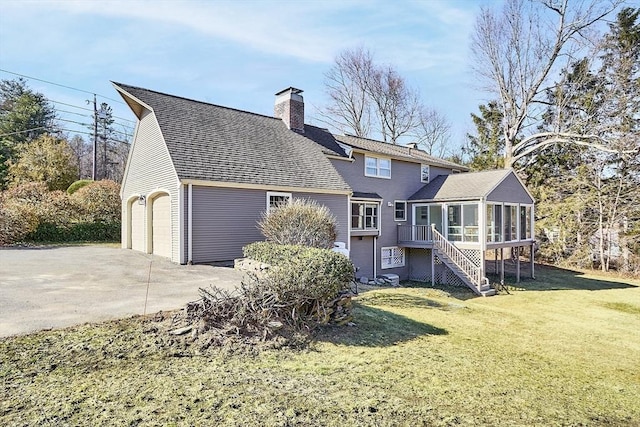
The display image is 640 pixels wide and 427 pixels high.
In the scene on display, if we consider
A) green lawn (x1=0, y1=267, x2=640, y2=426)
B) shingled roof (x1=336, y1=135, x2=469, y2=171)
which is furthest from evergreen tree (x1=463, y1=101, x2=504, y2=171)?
green lawn (x1=0, y1=267, x2=640, y2=426)

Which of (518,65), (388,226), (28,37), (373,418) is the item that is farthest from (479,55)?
(373,418)

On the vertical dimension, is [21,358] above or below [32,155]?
below

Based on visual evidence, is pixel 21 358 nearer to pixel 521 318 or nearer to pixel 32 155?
pixel 521 318

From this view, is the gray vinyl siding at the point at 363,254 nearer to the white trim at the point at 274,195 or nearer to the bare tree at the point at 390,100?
the white trim at the point at 274,195

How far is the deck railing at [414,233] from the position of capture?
59.7ft

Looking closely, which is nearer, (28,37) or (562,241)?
(28,37)

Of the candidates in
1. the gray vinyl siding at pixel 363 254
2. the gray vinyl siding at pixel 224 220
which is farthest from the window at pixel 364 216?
the gray vinyl siding at pixel 224 220

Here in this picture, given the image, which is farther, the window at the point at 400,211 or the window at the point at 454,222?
the window at the point at 400,211

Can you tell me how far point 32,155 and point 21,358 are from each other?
976 inches

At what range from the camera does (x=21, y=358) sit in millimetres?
3930

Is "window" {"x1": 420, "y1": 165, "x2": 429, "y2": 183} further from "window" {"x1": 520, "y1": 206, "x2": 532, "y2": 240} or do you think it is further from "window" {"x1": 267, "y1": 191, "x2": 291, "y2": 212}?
"window" {"x1": 267, "y1": 191, "x2": 291, "y2": 212}

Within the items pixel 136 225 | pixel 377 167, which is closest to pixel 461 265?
pixel 377 167

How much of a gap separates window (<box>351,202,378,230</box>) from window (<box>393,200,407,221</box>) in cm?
175

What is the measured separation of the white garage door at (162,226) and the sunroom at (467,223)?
455 inches
